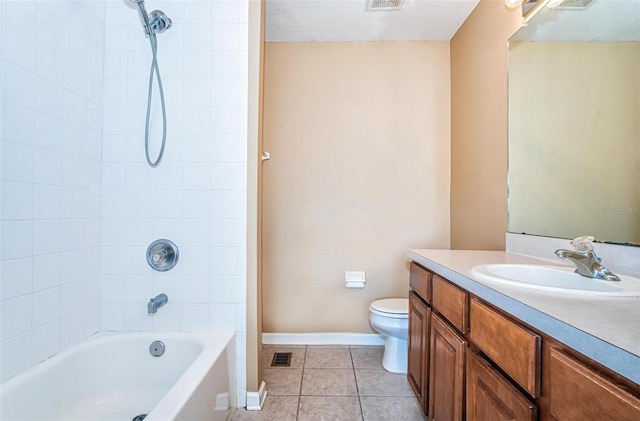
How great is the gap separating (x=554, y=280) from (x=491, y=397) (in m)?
0.52

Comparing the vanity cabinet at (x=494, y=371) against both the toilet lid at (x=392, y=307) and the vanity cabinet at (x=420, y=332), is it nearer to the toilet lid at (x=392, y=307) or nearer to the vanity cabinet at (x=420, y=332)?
the vanity cabinet at (x=420, y=332)

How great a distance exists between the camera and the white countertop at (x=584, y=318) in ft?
1.62

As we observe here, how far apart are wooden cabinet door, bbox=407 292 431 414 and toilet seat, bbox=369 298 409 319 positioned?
9.6 inches

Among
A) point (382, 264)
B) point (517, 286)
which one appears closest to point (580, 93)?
point (517, 286)

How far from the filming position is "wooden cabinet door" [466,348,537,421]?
716 millimetres

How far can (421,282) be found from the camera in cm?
148

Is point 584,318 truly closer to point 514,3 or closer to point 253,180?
point 253,180

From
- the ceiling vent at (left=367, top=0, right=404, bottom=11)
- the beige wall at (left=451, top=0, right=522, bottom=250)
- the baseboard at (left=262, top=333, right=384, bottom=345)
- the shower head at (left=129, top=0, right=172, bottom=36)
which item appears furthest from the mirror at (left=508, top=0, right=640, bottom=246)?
the shower head at (left=129, top=0, right=172, bottom=36)

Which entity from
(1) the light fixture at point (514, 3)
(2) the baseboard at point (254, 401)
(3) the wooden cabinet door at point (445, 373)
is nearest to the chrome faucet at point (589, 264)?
(3) the wooden cabinet door at point (445, 373)

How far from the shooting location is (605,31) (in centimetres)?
111

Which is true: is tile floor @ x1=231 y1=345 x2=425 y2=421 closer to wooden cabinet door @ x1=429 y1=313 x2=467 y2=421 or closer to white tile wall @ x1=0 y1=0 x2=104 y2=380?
wooden cabinet door @ x1=429 y1=313 x2=467 y2=421

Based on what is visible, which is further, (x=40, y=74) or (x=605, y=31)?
(x=40, y=74)

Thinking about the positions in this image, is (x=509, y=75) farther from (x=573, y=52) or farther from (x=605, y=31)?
(x=605, y=31)

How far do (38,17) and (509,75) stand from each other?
227 centimetres
